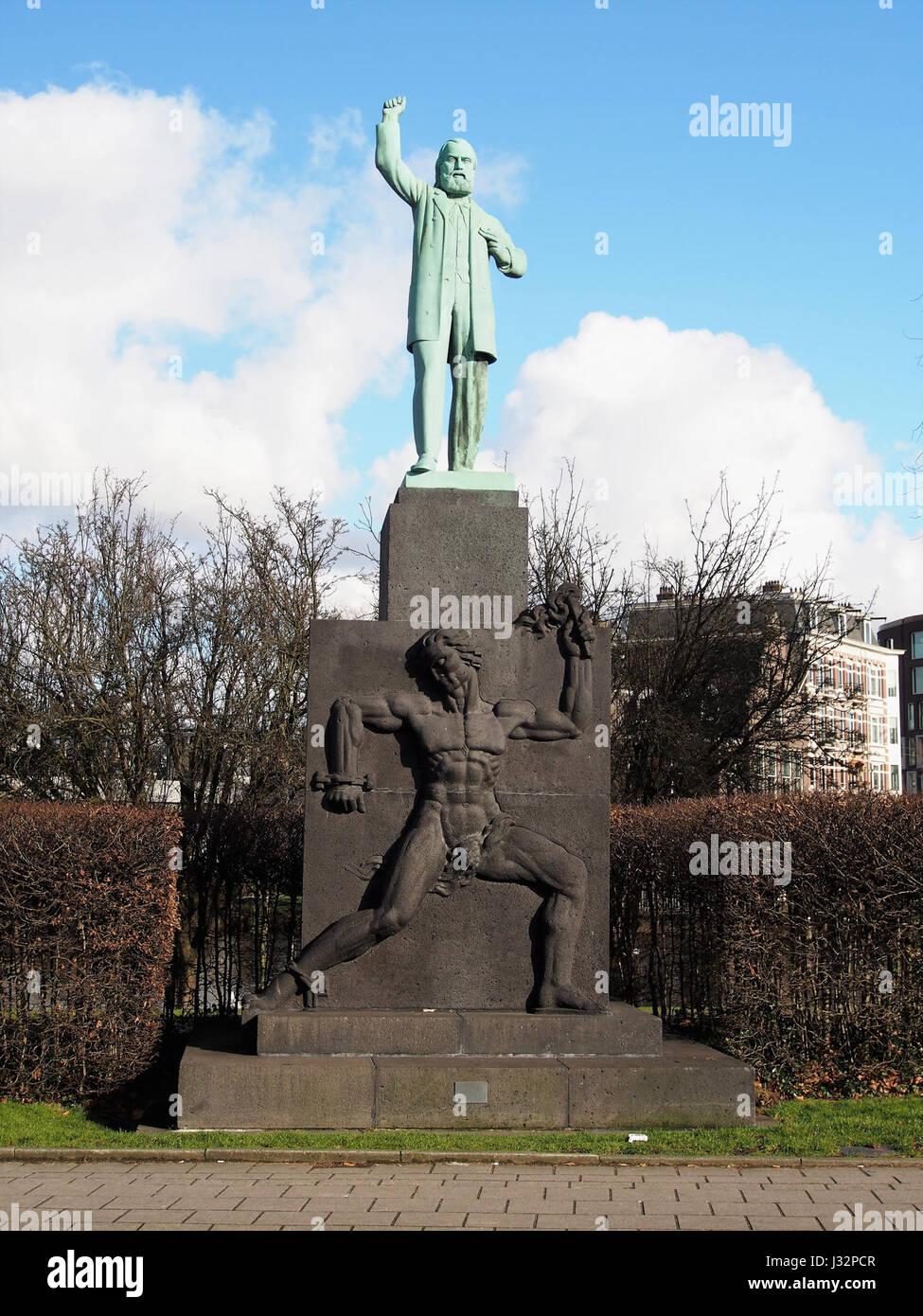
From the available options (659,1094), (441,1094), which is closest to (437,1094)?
(441,1094)

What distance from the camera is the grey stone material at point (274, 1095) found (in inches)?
307

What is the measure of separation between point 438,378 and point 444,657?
7.92 ft

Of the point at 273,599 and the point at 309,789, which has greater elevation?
the point at 273,599

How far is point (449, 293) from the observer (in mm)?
9883

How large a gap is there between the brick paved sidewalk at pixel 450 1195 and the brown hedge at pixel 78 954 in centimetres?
212

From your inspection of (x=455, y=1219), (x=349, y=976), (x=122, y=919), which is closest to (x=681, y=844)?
(x=349, y=976)

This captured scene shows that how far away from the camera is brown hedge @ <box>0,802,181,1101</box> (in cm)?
949

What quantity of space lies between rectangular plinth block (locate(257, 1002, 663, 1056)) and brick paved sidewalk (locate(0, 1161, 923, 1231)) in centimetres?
102

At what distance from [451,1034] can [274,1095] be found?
3.85 ft

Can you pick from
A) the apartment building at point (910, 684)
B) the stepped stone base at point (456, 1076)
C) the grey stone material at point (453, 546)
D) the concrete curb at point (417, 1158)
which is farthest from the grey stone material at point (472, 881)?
the apartment building at point (910, 684)

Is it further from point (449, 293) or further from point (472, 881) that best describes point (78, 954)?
point (449, 293)

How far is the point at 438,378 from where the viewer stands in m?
9.81

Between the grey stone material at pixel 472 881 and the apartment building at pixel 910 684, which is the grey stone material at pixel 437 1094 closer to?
the grey stone material at pixel 472 881

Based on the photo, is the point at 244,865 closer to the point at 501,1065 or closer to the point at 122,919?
the point at 122,919
